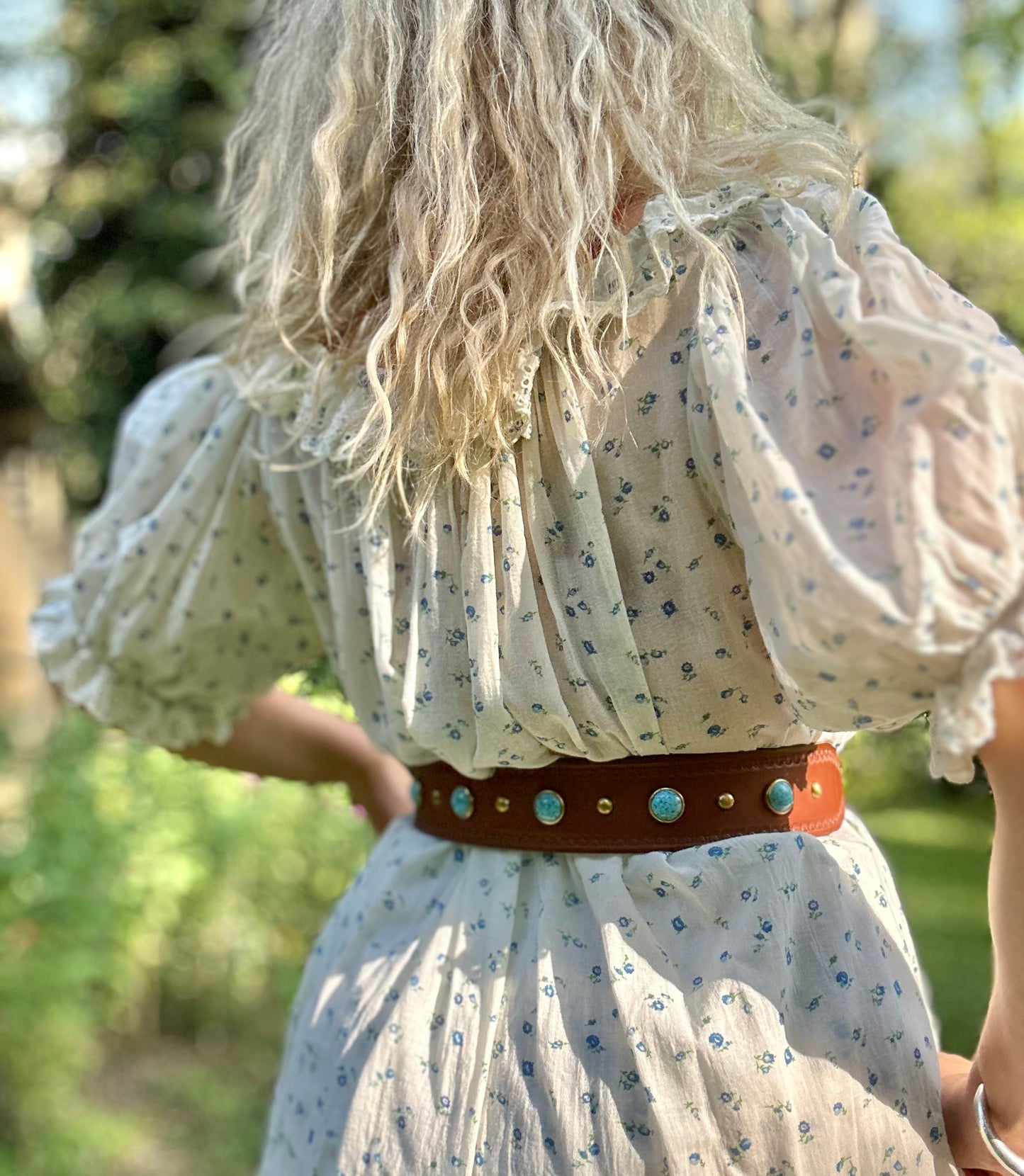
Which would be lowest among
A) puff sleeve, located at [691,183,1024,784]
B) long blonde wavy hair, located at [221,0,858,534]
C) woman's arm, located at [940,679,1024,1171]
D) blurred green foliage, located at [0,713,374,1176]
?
blurred green foliage, located at [0,713,374,1176]

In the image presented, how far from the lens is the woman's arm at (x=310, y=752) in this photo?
1.50 m

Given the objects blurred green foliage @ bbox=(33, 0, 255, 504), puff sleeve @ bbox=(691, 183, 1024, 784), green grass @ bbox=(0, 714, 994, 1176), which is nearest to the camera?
puff sleeve @ bbox=(691, 183, 1024, 784)

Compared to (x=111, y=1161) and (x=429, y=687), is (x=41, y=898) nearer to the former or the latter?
(x=111, y=1161)

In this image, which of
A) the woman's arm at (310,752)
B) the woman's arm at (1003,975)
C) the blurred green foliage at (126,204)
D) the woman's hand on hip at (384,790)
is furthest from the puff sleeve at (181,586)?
the blurred green foliage at (126,204)

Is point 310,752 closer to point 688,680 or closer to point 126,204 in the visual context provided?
point 688,680

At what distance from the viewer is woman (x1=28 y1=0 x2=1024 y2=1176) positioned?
77 centimetres

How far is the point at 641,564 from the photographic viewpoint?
92 cm

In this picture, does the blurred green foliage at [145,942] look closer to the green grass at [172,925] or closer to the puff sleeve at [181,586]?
the green grass at [172,925]

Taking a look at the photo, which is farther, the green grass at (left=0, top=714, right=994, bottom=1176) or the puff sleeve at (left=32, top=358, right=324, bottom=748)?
the green grass at (left=0, top=714, right=994, bottom=1176)

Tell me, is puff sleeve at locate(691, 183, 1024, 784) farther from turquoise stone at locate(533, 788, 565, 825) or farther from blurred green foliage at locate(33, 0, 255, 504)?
blurred green foliage at locate(33, 0, 255, 504)

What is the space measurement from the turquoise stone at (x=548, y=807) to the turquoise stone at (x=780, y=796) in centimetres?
17

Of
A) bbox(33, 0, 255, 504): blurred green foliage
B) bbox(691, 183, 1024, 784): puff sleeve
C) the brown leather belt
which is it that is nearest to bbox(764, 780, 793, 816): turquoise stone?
the brown leather belt

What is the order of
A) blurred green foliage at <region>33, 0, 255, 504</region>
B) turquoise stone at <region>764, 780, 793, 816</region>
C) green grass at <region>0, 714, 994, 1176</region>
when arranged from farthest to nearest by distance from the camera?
1. blurred green foliage at <region>33, 0, 255, 504</region>
2. green grass at <region>0, 714, 994, 1176</region>
3. turquoise stone at <region>764, 780, 793, 816</region>

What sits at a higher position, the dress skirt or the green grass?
the dress skirt
